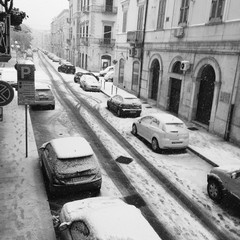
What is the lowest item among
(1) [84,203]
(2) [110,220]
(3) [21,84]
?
(1) [84,203]

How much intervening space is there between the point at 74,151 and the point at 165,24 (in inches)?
654

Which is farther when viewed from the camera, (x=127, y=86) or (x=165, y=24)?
(x=127, y=86)

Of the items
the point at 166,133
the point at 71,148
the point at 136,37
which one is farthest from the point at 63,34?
the point at 71,148

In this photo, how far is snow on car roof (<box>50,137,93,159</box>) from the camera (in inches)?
332

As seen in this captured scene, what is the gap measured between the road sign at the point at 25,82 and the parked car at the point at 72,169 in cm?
280

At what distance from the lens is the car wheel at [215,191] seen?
886cm

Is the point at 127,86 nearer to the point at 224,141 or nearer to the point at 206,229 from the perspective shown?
the point at 224,141

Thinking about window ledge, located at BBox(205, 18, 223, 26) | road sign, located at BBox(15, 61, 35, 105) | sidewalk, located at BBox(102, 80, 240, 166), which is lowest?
sidewalk, located at BBox(102, 80, 240, 166)

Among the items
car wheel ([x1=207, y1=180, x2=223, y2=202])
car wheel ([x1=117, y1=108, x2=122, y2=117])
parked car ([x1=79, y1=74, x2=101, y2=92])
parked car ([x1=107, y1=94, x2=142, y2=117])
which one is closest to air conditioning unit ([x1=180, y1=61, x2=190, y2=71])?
parked car ([x1=107, y1=94, x2=142, y2=117])

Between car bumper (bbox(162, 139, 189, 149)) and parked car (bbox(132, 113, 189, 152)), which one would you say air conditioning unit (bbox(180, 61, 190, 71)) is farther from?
car bumper (bbox(162, 139, 189, 149))

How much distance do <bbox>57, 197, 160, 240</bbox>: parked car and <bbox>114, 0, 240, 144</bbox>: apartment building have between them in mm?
11379

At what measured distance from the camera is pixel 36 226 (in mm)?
7125

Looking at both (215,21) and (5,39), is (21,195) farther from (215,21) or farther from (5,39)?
(215,21)

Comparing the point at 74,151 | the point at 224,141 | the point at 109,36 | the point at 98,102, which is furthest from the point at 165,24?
the point at 109,36
